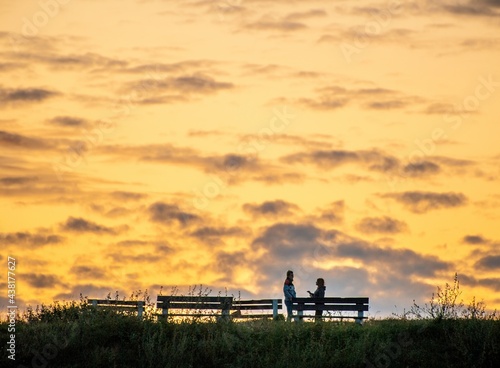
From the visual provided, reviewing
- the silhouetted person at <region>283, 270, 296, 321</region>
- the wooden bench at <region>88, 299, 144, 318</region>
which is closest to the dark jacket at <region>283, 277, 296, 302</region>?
the silhouetted person at <region>283, 270, 296, 321</region>

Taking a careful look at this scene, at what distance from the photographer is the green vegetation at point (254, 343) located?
84.2ft

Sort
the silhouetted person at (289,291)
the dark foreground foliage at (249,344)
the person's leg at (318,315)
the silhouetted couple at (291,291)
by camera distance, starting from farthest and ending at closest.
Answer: the silhouetted couple at (291,291), the silhouetted person at (289,291), the person's leg at (318,315), the dark foreground foliage at (249,344)

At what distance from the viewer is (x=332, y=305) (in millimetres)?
32469

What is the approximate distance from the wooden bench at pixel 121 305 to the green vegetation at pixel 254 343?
694mm

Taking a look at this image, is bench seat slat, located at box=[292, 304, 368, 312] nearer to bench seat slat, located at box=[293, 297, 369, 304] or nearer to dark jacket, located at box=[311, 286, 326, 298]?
bench seat slat, located at box=[293, 297, 369, 304]

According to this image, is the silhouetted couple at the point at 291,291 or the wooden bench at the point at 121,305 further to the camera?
the silhouetted couple at the point at 291,291

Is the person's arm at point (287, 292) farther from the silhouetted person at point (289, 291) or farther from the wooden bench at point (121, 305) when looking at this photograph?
the wooden bench at point (121, 305)

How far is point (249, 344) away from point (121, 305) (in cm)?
827

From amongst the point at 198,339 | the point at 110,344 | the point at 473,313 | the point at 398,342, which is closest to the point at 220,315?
the point at 198,339

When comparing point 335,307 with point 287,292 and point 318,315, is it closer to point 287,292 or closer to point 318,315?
point 318,315

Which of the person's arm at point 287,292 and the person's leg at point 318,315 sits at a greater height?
the person's arm at point 287,292

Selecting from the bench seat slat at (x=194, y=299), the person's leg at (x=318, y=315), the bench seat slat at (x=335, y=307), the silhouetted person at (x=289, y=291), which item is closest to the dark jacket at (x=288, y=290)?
the silhouetted person at (x=289, y=291)

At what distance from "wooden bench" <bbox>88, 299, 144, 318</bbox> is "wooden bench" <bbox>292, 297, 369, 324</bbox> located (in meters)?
6.03

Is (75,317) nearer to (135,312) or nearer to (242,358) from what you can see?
(135,312)
